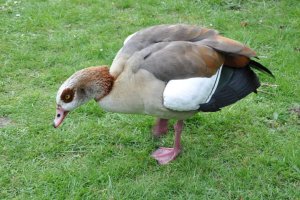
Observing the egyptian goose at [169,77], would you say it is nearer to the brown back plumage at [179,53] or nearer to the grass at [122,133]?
the brown back plumage at [179,53]

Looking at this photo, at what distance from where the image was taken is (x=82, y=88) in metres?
4.04

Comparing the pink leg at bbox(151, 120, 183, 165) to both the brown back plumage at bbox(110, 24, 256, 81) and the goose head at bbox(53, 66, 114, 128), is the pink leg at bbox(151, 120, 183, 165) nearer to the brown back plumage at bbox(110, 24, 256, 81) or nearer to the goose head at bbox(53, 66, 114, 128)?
the brown back plumage at bbox(110, 24, 256, 81)

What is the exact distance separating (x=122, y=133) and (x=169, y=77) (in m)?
1.14

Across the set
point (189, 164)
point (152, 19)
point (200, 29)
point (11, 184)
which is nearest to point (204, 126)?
point (189, 164)

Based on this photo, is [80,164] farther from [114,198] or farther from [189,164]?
[189,164]

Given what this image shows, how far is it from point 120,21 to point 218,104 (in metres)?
3.51

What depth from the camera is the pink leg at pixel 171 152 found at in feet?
14.6

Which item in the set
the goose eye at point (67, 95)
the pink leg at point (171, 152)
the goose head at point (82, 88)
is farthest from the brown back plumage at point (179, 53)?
the pink leg at point (171, 152)

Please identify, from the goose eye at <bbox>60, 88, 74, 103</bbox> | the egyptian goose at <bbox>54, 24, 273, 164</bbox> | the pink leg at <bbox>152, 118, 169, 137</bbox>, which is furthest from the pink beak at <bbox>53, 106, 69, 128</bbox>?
the pink leg at <bbox>152, 118, 169, 137</bbox>

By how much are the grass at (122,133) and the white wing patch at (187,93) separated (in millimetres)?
725

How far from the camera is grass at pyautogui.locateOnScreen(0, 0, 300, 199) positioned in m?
4.18

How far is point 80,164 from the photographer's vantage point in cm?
443

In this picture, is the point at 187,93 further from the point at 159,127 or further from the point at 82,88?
the point at 159,127

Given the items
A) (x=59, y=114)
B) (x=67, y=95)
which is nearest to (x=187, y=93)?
(x=67, y=95)
